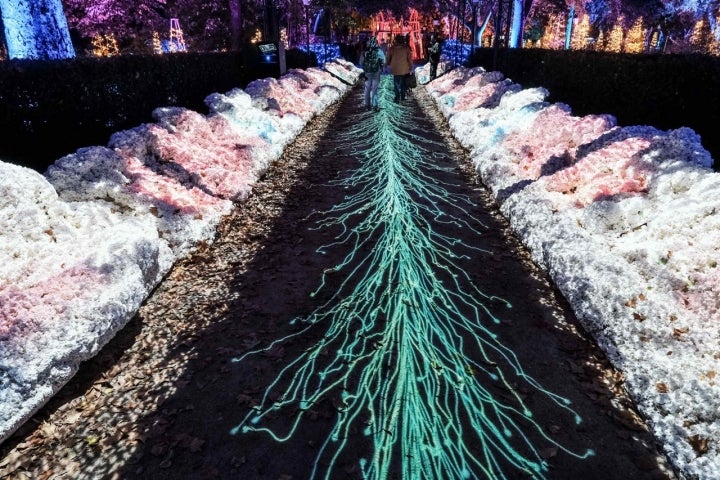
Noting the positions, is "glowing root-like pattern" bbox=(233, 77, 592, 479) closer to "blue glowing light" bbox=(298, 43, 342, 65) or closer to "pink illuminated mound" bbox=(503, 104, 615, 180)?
"pink illuminated mound" bbox=(503, 104, 615, 180)

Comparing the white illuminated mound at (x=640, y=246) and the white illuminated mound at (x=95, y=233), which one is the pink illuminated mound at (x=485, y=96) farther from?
the white illuminated mound at (x=95, y=233)

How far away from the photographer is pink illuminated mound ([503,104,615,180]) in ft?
22.8

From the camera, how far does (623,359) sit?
3559mm

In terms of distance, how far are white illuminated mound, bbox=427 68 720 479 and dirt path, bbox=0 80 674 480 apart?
0.20 metres

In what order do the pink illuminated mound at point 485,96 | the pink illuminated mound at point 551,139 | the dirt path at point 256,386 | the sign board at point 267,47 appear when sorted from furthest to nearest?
the sign board at point 267,47, the pink illuminated mound at point 485,96, the pink illuminated mound at point 551,139, the dirt path at point 256,386

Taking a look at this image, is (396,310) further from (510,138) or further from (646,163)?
(510,138)

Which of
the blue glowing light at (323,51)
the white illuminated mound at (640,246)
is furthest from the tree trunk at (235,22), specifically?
the white illuminated mound at (640,246)

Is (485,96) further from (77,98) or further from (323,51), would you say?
(323,51)

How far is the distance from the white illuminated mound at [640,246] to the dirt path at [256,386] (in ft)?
0.67

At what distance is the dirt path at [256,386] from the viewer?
287cm

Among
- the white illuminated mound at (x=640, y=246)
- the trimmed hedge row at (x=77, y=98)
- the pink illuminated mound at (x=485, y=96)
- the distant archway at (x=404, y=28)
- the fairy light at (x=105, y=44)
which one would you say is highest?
the distant archway at (x=404, y=28)

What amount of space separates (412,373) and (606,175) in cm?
375

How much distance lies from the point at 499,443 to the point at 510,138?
6.73m

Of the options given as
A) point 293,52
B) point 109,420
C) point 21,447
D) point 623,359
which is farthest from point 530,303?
point 293,52
